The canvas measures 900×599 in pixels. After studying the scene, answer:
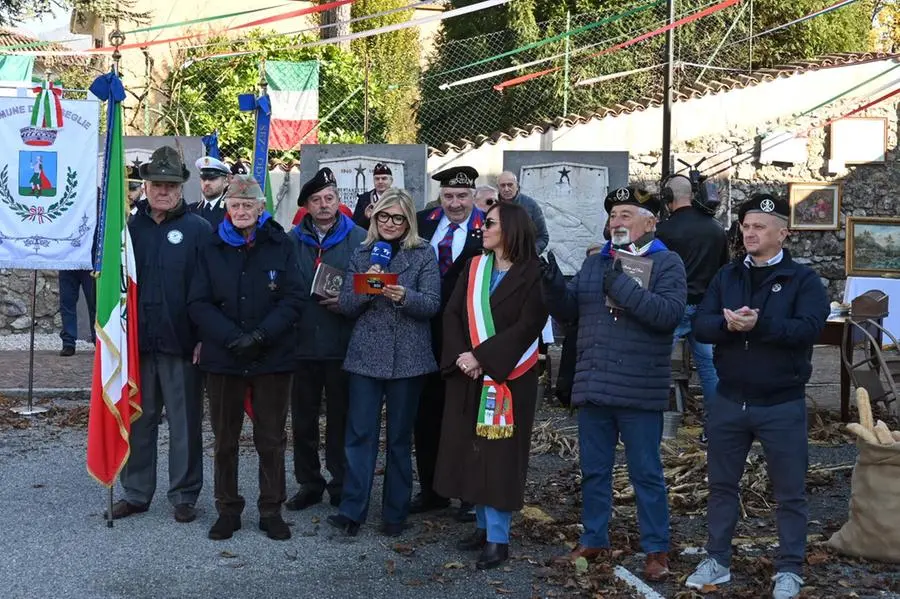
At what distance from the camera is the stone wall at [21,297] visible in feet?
50.3

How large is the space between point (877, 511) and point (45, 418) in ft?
22.0

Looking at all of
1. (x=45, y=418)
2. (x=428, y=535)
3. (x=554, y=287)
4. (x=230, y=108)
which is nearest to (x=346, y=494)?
(x=428, y=535)

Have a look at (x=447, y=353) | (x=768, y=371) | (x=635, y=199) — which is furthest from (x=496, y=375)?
(x=768, y=371)

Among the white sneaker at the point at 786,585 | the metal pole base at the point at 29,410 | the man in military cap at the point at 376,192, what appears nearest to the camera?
the white sneaker at the point at 786,585

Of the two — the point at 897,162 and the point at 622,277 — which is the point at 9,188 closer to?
the point at 622,277

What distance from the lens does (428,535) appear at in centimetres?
652

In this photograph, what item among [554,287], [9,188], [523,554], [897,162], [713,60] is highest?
[713,60]

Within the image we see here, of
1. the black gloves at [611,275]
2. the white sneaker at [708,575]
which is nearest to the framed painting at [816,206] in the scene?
the black gloves at [611,275]

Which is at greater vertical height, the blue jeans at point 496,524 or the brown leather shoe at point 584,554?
the blue jeans at point 496,524

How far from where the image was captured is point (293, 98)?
17.8 meters

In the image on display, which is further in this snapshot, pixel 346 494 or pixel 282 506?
pixel 282 506

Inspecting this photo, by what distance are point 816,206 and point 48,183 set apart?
12.0 m

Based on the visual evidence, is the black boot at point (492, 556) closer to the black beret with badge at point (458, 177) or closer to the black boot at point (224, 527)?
the black boot at point (224, 527)

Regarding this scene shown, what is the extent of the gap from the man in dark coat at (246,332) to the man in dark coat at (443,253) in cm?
96
